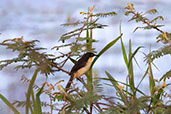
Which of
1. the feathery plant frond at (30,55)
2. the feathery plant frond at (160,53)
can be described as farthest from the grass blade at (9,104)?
the feathery plant frond at (160,53)

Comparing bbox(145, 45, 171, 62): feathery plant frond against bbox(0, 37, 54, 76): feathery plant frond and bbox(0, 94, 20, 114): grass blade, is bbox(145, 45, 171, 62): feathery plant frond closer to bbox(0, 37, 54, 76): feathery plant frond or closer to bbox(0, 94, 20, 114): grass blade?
bbox(0, 37, 54, 76): feathery plant frond

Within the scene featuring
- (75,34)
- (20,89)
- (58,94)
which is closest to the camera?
(20,89)

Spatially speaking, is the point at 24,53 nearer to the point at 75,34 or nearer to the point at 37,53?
the point at 37,53

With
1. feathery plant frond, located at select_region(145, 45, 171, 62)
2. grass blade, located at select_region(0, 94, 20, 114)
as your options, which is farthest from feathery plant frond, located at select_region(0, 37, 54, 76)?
feathery plant frond, located at select_region(145, 45, 171, 62)

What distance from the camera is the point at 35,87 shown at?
0.87 metres

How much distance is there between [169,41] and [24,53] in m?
0.41

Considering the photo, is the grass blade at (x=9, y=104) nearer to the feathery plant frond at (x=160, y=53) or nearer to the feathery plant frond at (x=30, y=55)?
the feathery plant frond at (x=30, y=55)

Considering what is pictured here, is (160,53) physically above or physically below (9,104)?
above

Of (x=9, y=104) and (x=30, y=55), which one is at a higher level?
(x=30, y=55)

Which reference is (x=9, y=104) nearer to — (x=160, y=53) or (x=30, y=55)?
(x=30, y=55)

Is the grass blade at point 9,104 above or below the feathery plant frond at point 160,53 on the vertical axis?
below

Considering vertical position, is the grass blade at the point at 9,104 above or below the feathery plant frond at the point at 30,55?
below

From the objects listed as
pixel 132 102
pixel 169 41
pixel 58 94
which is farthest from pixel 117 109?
pixel 169 41

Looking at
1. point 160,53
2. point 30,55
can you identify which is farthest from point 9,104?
point 160,53
